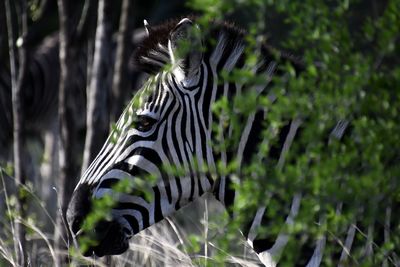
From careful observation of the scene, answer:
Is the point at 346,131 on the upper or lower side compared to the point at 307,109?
lower

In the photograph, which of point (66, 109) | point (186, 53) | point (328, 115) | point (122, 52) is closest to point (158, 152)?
point (186, 53)

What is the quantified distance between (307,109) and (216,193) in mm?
1157

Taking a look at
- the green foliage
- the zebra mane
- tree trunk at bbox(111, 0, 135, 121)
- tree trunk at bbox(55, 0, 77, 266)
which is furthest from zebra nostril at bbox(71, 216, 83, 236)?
tree trunk at bbox(111, 0, 135, 121)

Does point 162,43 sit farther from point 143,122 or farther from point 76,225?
point 76,225

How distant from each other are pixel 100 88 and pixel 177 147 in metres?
2.48

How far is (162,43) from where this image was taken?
473 centimetres

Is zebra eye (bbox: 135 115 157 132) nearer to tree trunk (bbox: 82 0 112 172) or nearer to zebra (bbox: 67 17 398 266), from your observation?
zebra (bbox: 67 17 398 266)

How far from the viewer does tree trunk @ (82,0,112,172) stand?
6.87m

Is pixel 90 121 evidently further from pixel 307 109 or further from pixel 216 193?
pixel 307 109

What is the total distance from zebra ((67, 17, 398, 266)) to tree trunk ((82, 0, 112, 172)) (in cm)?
221

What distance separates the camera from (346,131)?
4.55 meters

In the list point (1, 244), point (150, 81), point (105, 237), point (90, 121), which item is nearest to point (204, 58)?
point (150, 81)

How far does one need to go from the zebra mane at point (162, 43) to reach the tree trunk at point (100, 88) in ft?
6.85

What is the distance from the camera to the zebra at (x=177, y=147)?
4.54 metres
